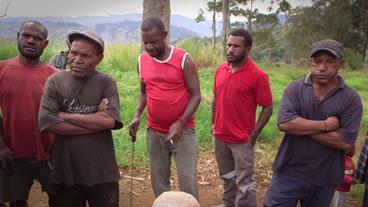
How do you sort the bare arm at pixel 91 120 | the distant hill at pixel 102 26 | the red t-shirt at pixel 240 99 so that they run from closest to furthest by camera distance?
the bare arm at pixel 91 120
the red t-shirt at pixel 240 99
the distant hill at pixel 102 26

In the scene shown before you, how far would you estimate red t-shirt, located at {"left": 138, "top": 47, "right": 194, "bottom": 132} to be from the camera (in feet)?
10.7

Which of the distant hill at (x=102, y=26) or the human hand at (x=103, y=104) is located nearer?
the human hand at (x=103, y=104)

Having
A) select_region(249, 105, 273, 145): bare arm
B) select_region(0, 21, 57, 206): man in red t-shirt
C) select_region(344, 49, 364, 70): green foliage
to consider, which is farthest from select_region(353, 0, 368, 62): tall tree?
select_region(0, 21, 57, 206): man in red t-shirt

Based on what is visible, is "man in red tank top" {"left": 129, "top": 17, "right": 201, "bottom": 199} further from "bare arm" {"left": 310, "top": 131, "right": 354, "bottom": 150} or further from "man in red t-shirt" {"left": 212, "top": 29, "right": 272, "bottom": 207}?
"bare arm" {"left": 310, "top": 131, "right": 354, "bottom": 150}

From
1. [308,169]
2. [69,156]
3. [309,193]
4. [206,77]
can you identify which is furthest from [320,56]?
[206,77]

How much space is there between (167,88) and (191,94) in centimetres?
20

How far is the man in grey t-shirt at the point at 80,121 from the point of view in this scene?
2.61m

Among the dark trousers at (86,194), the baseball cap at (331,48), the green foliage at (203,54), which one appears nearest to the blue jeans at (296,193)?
the baseball cap at (331,48)

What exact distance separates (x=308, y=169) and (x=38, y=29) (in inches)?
87.2

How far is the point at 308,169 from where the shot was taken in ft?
9.20

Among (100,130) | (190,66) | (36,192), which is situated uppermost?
(190,66)

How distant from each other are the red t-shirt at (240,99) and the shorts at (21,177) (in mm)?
1537

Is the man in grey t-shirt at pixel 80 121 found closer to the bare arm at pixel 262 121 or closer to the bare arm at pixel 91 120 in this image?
the bare arm at pixel 91 120

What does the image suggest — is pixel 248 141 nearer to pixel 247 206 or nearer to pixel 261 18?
pixel 247 206
